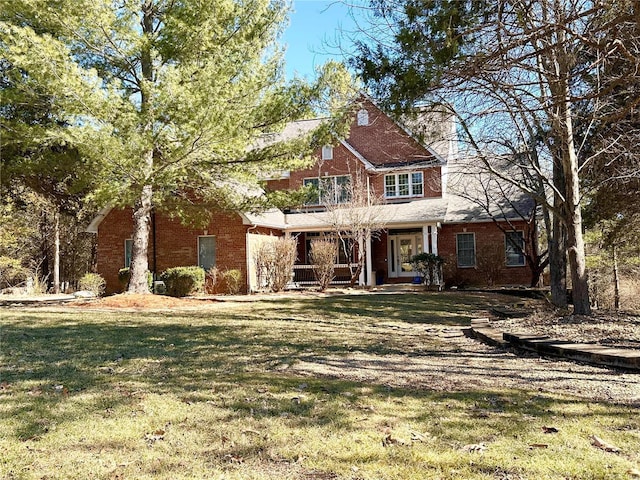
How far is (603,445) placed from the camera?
3.48 meters

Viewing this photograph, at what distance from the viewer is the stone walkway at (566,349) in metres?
5.71

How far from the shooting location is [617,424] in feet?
12.9

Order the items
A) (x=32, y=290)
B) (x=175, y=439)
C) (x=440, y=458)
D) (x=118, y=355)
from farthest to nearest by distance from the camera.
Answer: (x=32, y=290) → (x=118, y=355) → (x=175, y=439) → (x=440, y=458)

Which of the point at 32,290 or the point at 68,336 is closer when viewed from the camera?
A: the point at 68,336

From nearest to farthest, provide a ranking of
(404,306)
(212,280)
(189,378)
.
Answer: (189,378)
(404,306)
(212,280)

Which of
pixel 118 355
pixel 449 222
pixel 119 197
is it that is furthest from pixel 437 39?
pixel 449 222

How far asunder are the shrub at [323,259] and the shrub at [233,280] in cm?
285

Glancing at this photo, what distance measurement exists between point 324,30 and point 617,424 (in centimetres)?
644

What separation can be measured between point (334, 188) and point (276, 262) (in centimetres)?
592

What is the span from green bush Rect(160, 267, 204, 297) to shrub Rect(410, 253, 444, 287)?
8.20 metres

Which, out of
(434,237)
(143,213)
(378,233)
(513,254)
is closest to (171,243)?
(143,213)

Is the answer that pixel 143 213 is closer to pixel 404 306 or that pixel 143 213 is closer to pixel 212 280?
pixel 212 280

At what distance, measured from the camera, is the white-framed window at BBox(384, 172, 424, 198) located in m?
25.0

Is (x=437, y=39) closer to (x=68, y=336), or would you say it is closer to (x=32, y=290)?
(x=68, y=336)
